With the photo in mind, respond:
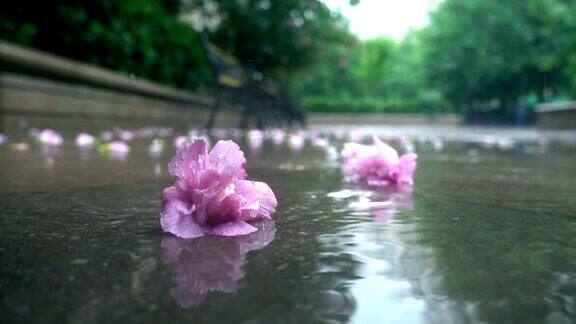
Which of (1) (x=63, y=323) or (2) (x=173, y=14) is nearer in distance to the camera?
(1) (x=63, y=323)

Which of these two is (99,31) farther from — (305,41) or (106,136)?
(305,41)

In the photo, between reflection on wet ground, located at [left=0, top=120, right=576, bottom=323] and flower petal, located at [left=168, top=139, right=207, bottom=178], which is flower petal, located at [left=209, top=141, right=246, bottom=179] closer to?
flower petal, located at [left=168, top=139, right=207, bottom=178]

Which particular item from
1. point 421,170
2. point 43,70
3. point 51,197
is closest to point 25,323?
point 51,197

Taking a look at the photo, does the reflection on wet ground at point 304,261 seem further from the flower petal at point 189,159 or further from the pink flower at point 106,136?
the pink flower at point 106,136

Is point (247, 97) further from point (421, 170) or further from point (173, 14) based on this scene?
point (421, 170)

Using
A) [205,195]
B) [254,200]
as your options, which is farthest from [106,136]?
[205,195]
